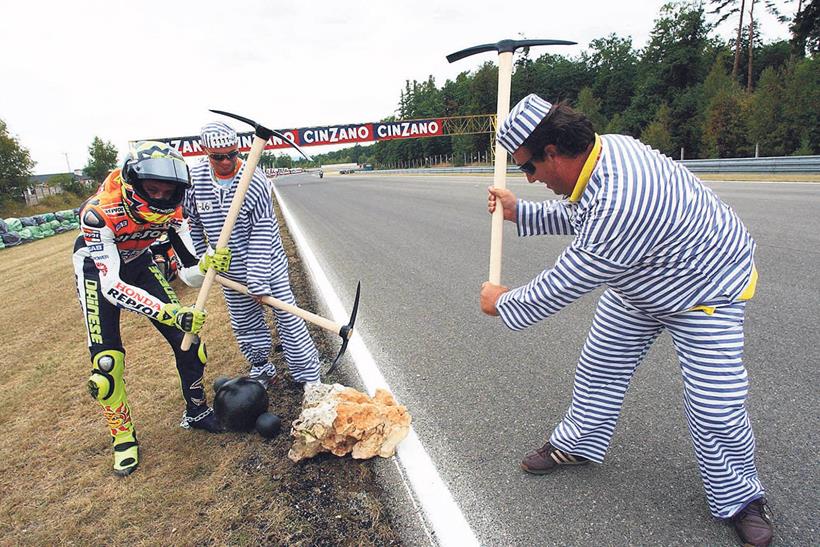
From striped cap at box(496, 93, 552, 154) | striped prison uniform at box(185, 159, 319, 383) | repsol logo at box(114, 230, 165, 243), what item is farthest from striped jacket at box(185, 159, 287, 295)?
striped cap at box(496, 93, 552, 154)

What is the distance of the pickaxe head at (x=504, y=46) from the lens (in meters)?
2.71

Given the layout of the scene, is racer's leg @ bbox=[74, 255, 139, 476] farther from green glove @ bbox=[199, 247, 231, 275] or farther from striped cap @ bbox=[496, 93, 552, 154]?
striped cap @ bbox=[496, 93, 552, 154]

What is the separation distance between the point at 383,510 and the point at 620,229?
68.2 inches

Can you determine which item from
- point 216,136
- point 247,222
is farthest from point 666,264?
point 216,136

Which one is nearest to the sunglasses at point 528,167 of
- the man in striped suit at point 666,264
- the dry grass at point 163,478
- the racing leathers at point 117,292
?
the man in striped suit at point 666,264

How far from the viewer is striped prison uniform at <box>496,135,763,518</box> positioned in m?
1.91

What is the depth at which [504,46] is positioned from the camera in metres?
2.79

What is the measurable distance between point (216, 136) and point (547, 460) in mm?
2919

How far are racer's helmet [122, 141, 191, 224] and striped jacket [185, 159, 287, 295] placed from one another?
390mm

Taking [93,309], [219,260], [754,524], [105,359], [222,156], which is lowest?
[754,524]

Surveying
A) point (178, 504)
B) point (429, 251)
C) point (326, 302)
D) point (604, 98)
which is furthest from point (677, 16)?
point (178, 504)

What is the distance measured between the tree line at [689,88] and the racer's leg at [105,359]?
3.09m

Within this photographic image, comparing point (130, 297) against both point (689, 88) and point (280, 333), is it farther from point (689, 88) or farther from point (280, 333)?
point (689, 88)

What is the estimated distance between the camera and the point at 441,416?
3215mm
